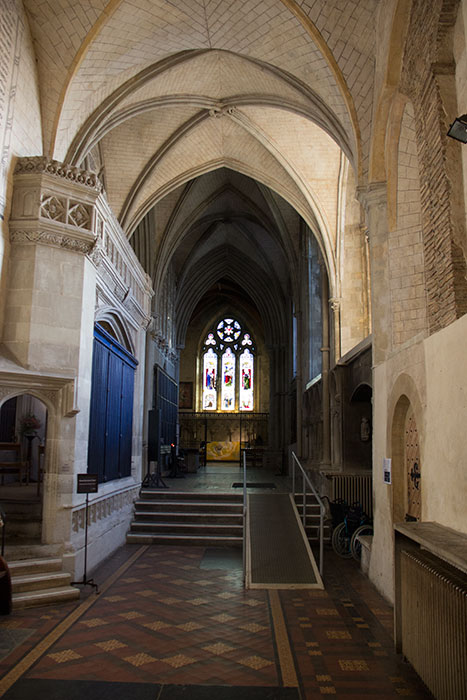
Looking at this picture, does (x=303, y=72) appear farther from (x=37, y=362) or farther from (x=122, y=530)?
(x=122, y=530)

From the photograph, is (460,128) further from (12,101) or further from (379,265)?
(12,101)

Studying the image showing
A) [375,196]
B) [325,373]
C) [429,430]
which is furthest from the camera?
[325,373]

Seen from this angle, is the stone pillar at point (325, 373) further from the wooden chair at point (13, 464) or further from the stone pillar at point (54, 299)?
the stone pillar at point (54, 299)

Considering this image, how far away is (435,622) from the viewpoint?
→ 11.0 ft

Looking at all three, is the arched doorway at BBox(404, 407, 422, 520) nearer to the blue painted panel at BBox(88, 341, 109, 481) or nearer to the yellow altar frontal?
the blue painted panel at BBox(88, 341, 109, 481)

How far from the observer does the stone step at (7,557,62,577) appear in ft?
19.7

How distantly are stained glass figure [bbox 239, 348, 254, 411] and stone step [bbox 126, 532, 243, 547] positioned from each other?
1946 cm

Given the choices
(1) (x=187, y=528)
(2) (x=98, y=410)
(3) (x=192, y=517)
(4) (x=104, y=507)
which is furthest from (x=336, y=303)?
(4) (x=104, y=507)

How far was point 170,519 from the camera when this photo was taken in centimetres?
1009

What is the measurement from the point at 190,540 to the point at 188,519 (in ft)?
2.59

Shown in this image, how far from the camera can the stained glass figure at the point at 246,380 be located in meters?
28.9

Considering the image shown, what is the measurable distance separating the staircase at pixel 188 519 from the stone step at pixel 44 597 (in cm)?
348

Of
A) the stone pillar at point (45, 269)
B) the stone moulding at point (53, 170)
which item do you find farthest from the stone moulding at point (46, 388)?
the stone moulding at point (53, 170)

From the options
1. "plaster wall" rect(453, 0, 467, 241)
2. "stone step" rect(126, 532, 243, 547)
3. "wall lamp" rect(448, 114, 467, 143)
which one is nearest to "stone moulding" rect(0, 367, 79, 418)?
"stone step" rect(126, 532, 243, 547)
